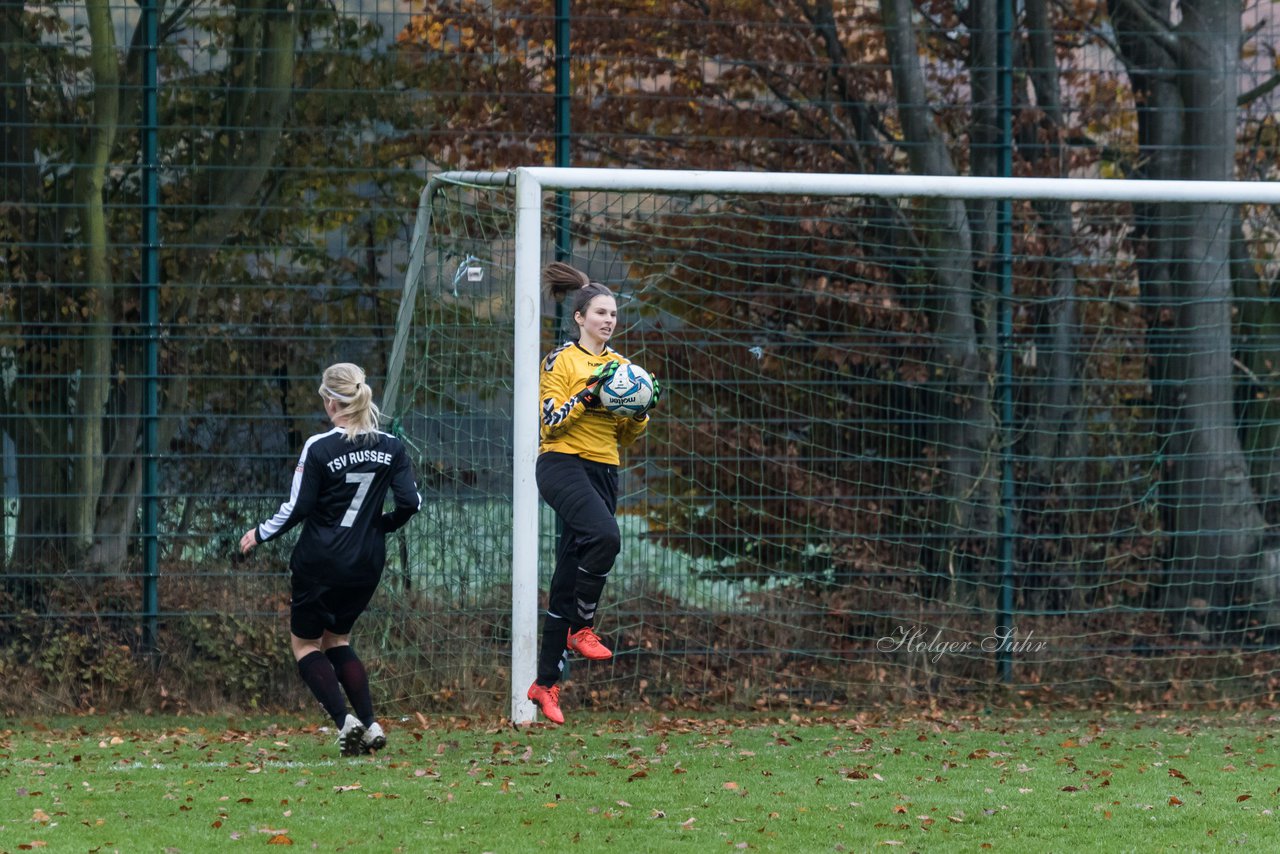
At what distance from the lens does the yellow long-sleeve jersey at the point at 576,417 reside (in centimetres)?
691

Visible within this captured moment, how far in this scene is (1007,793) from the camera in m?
6.30

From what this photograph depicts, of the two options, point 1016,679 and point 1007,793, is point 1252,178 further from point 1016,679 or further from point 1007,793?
point 1007,793

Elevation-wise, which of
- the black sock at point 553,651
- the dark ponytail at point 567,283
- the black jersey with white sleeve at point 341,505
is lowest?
the black sock at point 553,651

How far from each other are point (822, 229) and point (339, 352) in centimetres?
303

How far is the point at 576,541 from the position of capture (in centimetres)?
707


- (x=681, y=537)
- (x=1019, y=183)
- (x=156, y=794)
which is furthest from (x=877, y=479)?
(x=156, y=794)

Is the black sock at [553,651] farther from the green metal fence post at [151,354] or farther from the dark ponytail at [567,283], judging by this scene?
the green metal fence post at [151,354]

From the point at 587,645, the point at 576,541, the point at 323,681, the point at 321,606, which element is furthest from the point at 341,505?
the point at 587,645

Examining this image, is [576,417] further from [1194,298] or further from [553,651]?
[1194,298]

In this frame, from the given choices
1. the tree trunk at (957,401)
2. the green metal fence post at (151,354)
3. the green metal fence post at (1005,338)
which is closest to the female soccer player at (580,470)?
the green metal fence post at (151,354)

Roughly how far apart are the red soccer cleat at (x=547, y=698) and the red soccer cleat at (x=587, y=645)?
225mm

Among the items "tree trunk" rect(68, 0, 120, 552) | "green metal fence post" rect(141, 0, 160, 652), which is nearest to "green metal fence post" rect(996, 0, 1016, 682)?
"green metal fence post" rect(141, 0, 160, 652)

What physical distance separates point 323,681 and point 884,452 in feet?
13.1
